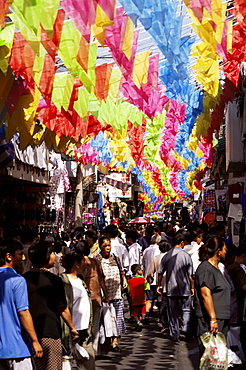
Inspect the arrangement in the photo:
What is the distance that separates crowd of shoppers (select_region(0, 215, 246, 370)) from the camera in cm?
606

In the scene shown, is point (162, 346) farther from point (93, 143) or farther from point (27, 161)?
point (93, 143)

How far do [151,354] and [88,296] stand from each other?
3.01 meters

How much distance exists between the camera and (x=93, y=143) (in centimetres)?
2602

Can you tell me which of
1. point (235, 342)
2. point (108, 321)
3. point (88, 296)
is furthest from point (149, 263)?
point (88, 296)

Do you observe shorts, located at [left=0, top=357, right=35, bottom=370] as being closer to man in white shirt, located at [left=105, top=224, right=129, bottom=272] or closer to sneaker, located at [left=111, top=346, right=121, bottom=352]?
sneaker, located at [left=111, top=346, right=121, bottom=352]

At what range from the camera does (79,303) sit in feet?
26.3

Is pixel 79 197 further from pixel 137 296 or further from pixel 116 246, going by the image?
pixel 116 246

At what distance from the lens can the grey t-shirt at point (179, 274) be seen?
483 inches

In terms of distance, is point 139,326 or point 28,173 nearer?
point 139,326

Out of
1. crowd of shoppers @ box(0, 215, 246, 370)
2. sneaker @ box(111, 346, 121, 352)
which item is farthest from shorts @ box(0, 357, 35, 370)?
sneaker @ box(111, 346, 121, 352)

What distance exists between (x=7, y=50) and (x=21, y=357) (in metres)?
4.59

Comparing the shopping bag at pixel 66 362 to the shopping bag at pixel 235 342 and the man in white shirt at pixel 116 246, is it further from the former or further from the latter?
the man in white shirt at pixel 116 246

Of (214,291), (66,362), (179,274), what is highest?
(179,274)

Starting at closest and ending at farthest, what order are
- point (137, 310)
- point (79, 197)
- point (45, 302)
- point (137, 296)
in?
point (45, 302), point (137, 310), point (137, 296), point (79, 197)
